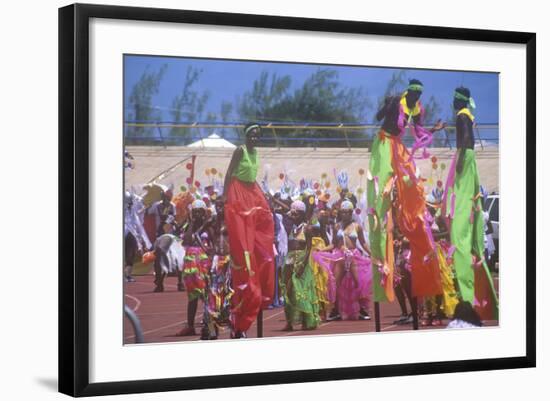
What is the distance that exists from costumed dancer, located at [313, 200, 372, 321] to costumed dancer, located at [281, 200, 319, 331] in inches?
5.6

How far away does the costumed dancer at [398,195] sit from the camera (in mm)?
8570

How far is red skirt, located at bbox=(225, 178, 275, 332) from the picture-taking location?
821 centimetres

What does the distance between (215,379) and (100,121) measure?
1681mm

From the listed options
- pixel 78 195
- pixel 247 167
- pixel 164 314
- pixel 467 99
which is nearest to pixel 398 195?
pixel 467 99

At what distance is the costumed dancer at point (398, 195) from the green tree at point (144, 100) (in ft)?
4.77

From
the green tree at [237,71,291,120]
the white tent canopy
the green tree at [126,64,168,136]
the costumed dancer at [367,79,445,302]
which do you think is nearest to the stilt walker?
the costumed dancer at [367,79,445,302]

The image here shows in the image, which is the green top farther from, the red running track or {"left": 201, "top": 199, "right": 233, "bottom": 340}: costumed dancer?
the red running track

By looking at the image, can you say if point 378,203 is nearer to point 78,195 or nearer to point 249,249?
point 249,249

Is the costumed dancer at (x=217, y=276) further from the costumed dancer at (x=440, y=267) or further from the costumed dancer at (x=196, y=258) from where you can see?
the costumed dancer at (x=440, y=267)

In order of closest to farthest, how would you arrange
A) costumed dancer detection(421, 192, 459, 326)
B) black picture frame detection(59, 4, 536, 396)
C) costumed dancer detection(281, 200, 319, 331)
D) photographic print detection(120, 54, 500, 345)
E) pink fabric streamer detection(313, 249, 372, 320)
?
black picture frame detection(59, 4, 536, 396)
photographic print detection(120, 54, 500, 345)
costumed dancer detection(281, 200, 319, 331)
pink fabric streamer detection(313, 249, 372, 320)
costumed dancer detection(421, 192, 459, 326)

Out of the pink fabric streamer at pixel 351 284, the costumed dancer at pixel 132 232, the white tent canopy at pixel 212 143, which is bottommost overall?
the pink fabric streamer at pixel 351 284

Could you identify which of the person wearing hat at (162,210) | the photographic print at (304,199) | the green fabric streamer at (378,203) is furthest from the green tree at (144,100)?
the green fabric streamer at (378,203)

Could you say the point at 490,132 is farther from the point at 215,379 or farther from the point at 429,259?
the point at 215,379

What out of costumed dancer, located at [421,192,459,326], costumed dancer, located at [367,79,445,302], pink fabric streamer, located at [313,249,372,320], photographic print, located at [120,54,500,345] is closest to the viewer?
photographic print, located at [120,54,500,345]
